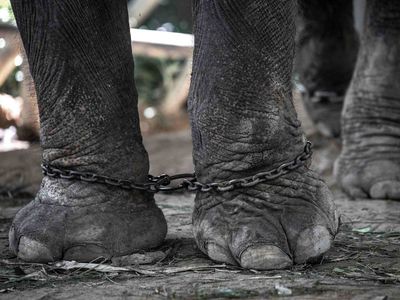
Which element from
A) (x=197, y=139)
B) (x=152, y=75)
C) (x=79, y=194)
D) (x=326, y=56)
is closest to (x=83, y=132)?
(x=79, y=194)

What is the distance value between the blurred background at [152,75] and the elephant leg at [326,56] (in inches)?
31.4

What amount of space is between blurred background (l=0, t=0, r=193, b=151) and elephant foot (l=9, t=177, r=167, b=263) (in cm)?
204

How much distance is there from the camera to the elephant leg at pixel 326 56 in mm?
3639

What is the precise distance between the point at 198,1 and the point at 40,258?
66 cm

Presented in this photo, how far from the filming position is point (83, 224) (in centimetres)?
190

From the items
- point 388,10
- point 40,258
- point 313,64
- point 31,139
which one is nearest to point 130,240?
point 40,258

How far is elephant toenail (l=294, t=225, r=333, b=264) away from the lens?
179 centimetres

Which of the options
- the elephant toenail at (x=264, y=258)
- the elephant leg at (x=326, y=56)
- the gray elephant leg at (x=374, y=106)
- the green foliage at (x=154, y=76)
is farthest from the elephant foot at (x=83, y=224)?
the green foliage at (x=154, y=76)

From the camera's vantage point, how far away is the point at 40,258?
1881 millimetres

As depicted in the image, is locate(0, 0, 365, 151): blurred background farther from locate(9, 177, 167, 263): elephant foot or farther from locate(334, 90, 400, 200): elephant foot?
locate(9, 177, 167, 263): elephant foot

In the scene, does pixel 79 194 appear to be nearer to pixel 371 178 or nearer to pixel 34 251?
pixel 34 251

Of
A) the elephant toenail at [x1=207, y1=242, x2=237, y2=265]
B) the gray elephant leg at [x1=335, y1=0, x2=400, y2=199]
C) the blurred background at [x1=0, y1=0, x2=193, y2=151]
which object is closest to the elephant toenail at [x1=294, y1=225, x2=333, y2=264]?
the elephant toenail at [x1=207, y1=242, x2=237, y2=265]

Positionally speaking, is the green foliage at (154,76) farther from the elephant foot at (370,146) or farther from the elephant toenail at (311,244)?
the elephant toenail at (311,244)

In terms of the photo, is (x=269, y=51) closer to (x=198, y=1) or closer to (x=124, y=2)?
(x=198, y=1)
